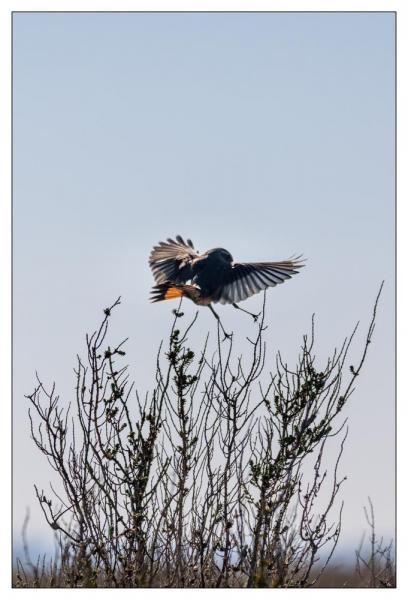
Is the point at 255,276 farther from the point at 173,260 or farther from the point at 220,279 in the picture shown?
the point at 173,260

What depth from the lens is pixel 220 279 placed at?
44.6ft

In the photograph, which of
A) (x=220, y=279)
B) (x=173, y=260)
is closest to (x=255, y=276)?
(x=220, y=279)

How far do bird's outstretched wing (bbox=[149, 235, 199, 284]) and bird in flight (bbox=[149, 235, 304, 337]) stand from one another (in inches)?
0.8

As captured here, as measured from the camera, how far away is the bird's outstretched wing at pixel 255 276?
532 inches

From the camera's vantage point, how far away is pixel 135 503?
8.81 metres

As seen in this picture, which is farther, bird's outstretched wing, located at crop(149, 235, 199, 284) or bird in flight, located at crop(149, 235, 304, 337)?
bird's outstretched wing, located at crop(149, 235, 199, 284)

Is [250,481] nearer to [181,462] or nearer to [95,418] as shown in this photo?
[181,462]

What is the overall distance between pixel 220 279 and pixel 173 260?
186 cm

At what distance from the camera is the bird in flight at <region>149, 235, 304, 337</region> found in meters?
13.3

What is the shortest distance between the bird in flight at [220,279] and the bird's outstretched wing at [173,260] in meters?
0.02

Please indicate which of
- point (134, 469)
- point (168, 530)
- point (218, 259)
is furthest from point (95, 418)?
point (218, 259)

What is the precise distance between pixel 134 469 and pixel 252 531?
124 centimetres

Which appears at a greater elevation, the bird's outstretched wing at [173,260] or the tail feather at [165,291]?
the bird's outstretched wing at [173,260]

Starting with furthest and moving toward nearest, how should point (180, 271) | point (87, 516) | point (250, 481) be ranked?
1. point (180, 271)
2. point (250, 481)
3. point (87, 516)
